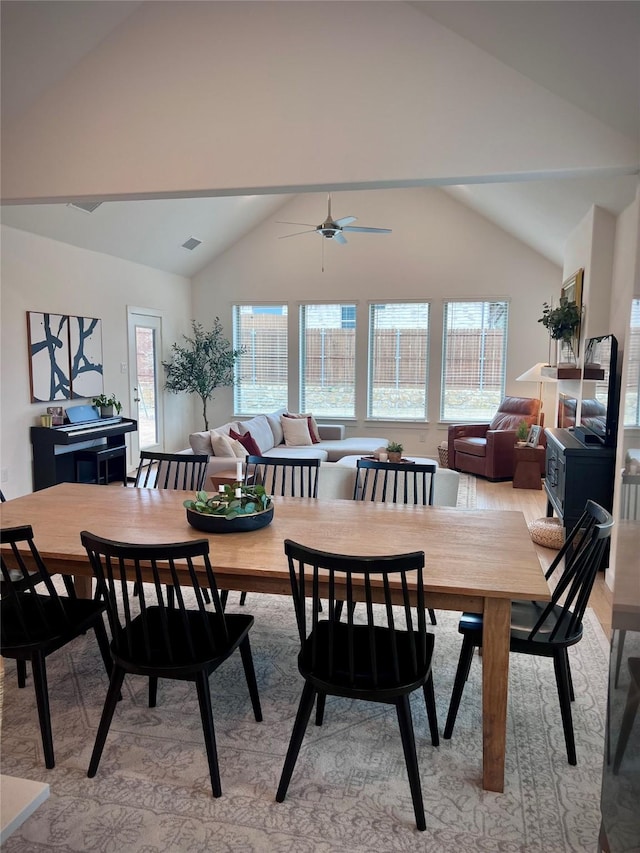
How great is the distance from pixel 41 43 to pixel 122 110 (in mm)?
567

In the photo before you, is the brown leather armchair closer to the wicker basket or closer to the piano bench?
the wicker basket

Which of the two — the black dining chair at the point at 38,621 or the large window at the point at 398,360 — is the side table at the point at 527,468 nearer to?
the large window at the point at 398,360

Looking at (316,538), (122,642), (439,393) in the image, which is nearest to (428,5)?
(316,538)

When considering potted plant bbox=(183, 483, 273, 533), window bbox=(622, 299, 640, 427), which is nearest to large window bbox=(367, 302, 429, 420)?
potted plant bbox=(183, 483, 273, 533)

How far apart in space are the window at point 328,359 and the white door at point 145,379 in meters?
2.18

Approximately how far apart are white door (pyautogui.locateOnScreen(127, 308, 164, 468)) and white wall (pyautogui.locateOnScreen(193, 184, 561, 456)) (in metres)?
1.31

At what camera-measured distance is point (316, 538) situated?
2.37 meters

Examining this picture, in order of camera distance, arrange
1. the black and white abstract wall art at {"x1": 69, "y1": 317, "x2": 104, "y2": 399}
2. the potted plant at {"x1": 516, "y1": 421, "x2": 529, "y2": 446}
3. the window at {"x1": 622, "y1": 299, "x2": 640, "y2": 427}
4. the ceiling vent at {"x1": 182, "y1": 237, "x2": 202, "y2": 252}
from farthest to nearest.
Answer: the ceiling vent at {"x1": 182, "y1": 237, "x2": 202, "y2": 252} → the potted plant at {"x1": 516, "y1": 421, "x2": 529, "y2": 446} → the black and white abstract wall art at {"x1": 69, "y1": 317, "x2": 104, "y2": 399} → the window at {"x1": 622, "y1": 299, "x2": 640, "y2": 427}

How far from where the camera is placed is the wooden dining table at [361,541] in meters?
1.96

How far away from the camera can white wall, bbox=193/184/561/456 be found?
25.9ft

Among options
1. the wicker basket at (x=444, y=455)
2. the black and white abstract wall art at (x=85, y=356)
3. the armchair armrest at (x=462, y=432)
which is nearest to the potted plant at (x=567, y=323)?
the armchair armrest at (x=462, y=432)

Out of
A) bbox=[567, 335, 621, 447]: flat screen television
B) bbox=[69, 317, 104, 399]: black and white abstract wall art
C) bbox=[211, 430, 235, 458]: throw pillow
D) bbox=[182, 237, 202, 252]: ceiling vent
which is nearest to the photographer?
bbox=[567, 335, 621, 447]: flat screen television

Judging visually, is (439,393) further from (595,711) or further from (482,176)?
(595,711)

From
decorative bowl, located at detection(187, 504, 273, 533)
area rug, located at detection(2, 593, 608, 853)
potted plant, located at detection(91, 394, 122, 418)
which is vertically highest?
potted plant, located at detection(91, 394, 122, 418)
